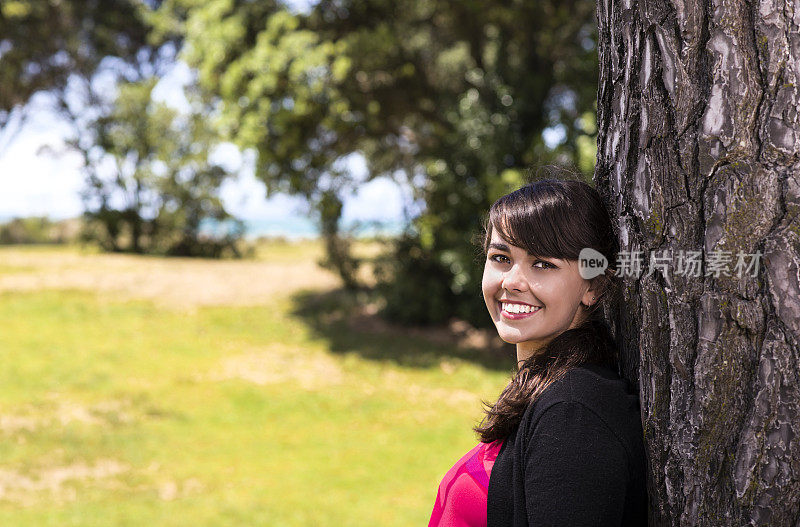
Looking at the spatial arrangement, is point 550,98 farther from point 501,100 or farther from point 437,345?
point 437,345

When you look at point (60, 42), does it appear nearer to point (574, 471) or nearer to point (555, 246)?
point (555, 246)

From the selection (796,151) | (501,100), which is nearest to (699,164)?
(796,151)

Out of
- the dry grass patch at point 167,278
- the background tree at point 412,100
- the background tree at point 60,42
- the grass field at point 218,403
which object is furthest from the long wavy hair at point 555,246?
the background tree at point 60,42

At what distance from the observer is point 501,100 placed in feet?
39.2

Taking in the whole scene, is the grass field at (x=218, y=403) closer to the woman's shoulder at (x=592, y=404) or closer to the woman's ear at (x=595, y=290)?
the woman's ear at (x=595, y=290)

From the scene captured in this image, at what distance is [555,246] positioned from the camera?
197cm

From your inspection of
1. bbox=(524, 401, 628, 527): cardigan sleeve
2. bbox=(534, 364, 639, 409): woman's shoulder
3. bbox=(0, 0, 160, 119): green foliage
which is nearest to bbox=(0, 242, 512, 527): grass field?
bbox=(534, 364, 639, 409): woman's shoulder

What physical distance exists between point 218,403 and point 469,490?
842cm

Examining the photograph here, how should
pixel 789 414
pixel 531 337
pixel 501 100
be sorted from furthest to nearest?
pixel 501 100, pixel 531 337, pixel 789 414

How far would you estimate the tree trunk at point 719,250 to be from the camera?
1.63 m

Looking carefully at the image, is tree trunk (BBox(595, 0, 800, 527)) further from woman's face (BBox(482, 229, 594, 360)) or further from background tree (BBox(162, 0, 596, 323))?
background tree (BBox(162, 0, 596, 323))

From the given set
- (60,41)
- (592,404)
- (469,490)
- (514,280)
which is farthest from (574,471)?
(60,41)

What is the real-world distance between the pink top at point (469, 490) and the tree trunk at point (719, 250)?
43cm

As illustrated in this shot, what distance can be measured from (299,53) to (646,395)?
10188mm
